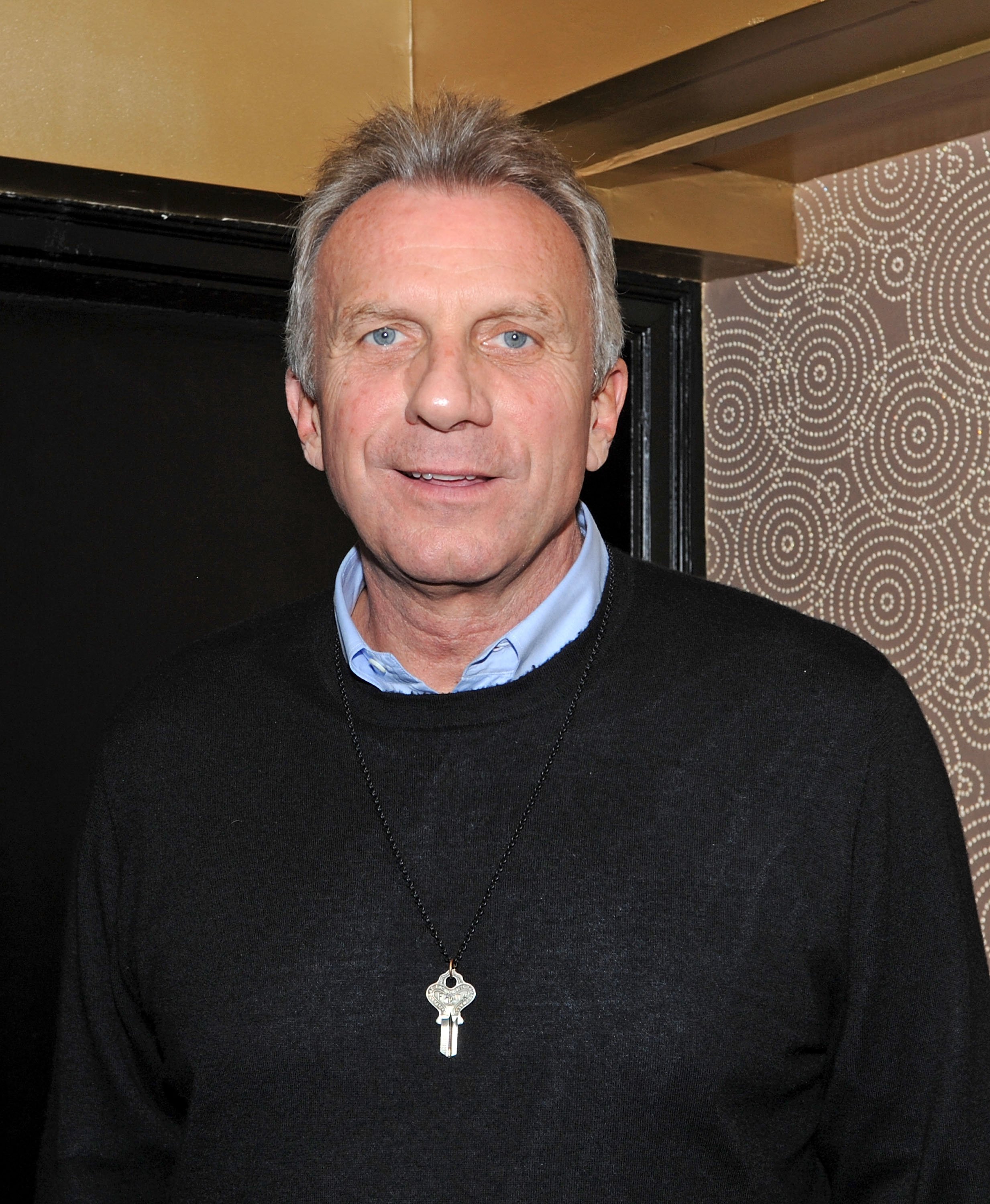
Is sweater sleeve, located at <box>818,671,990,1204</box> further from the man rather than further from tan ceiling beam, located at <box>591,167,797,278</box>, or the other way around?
tan ceiling beam, located at <box>591,167,797,278</box>

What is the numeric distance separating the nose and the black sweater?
27 cm

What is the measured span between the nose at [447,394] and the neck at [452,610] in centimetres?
17

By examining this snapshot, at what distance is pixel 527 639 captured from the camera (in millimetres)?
1439

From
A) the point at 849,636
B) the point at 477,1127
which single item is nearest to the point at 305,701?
the point at 477,1127

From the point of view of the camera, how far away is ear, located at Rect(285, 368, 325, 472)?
159 cm

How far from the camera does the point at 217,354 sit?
2.14m

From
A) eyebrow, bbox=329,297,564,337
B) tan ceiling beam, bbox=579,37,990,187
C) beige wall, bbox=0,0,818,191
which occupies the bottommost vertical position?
eyebrow, bbox=329,297,564,337

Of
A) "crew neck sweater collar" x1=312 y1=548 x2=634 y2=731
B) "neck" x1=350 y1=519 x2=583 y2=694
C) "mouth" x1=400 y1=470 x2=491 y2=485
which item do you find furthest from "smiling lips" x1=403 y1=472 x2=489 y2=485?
"crew neck sweater collar" x1=312 y1=548 x2=634 y2=731

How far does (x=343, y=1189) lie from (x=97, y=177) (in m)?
1.32

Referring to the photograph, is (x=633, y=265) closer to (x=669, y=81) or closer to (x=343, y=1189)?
(x=669, y=81)

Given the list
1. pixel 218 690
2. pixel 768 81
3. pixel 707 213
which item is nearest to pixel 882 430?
pixel 707 213

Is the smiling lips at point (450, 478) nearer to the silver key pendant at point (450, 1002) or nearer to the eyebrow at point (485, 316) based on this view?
the eyebrow at point (485, 316)

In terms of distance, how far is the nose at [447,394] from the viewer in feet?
4.48

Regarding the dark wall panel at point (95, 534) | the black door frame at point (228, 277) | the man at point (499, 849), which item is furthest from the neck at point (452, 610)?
the black door frame at point (228, 277)
